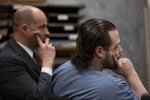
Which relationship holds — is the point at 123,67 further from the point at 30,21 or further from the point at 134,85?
the point at 30,21

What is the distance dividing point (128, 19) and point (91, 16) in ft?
1.54

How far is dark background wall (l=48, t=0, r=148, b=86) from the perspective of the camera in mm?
4012

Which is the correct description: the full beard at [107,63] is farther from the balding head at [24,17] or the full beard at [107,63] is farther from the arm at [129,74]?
the balding head at [24,17]

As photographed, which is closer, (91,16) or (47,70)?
(47,70)

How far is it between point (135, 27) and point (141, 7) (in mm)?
252

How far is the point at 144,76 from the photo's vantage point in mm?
3998

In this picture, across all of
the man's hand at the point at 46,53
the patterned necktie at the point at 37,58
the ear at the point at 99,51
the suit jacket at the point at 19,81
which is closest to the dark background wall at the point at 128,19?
the patterned necktie at the point at 37,58

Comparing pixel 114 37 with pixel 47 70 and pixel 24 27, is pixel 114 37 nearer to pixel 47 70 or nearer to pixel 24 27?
pixel 47 70

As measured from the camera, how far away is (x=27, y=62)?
193cm

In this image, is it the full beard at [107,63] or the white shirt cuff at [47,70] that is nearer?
the full beard at [107,63]

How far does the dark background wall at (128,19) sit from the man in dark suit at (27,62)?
6.35 feet

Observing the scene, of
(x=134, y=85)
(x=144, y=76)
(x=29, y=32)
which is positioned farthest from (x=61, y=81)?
(x=144, y=76)

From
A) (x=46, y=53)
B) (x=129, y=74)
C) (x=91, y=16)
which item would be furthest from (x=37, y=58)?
(x=91, y=16)

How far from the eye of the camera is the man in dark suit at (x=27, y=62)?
1.78 meters
